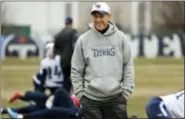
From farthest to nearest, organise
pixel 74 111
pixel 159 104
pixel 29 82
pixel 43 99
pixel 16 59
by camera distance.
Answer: pixel 16 59 → pixel 29 82 → pixel 43 99 → pixel 74 111 → pixel 159 104

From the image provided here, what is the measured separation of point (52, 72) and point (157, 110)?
3844 millimetres

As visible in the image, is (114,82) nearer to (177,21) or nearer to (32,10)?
(32,10)

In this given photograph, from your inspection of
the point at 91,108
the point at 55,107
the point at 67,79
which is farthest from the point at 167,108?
the point at 67,79

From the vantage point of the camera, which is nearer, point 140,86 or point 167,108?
point 167,108

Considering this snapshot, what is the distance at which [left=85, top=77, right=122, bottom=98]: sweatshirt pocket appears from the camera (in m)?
6.15

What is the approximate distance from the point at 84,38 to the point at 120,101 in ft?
2.27

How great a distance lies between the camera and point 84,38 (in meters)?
6.27

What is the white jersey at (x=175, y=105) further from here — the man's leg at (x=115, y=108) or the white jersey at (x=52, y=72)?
the white jersey at (x=52, y=72)

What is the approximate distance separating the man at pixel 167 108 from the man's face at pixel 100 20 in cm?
193

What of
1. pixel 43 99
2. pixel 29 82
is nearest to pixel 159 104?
pixel 43 99

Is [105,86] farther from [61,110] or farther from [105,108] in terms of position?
[61,110]

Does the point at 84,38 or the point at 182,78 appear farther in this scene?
the point at 182,78

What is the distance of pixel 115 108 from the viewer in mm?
6246

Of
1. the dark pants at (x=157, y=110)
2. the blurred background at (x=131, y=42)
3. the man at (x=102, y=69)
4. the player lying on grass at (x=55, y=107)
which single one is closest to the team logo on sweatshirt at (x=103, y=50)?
the man at (x=102, y=69)
